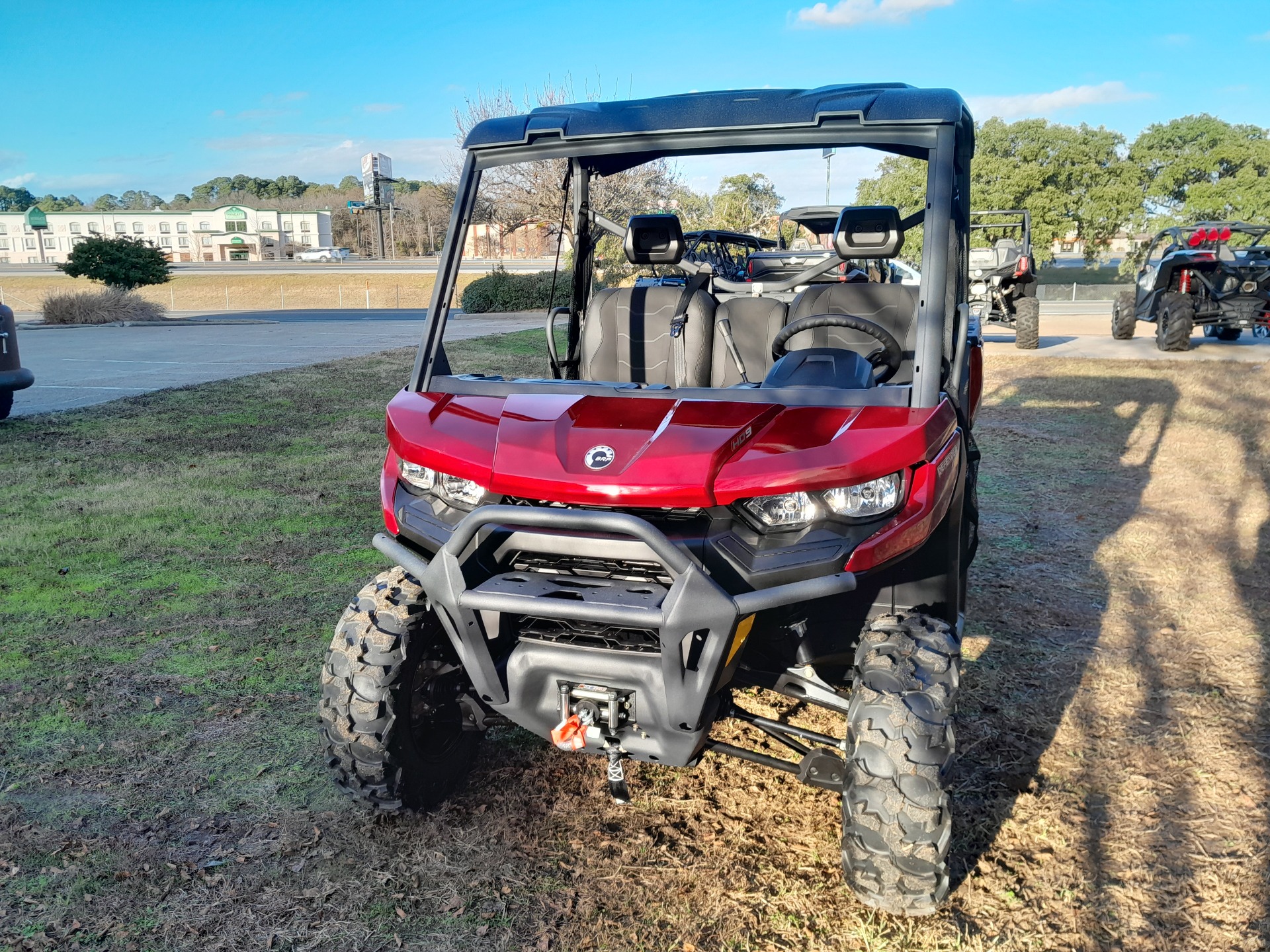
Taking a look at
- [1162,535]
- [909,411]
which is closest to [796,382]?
[909,411]

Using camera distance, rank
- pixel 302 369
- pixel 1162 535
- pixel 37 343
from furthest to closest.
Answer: pixel 37 343, pixel 302 369, pixel 1162 535

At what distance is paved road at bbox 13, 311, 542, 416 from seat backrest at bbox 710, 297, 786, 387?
21.1 feet

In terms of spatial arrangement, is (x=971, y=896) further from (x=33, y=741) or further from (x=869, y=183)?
(x=869, y=183)

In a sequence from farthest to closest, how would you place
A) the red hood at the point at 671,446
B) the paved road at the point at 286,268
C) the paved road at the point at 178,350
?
the paved road at the point at 286,268, the paved road at the point at 178,350, the red hood at the point at 671,446

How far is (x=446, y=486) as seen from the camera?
A: 268 centimetres

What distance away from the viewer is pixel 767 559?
7.75ft

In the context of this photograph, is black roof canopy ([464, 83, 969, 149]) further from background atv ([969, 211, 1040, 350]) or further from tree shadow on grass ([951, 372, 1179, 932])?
background atv ([969, 211, 1040, 350])

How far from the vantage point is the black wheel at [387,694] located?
2.79 metres

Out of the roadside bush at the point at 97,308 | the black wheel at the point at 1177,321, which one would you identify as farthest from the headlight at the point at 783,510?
the roadside bush at the point at 97,308

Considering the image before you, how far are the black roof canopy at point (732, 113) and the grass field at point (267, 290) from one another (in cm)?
3758

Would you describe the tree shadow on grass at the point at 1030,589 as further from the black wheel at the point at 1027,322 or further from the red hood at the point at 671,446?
the black wheel at the point at 1027,322

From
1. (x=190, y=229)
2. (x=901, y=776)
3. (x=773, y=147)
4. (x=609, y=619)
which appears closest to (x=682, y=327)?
(x=773, y=147)

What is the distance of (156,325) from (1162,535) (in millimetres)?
23325

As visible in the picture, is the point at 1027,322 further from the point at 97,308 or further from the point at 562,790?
A: the point at 97,308
